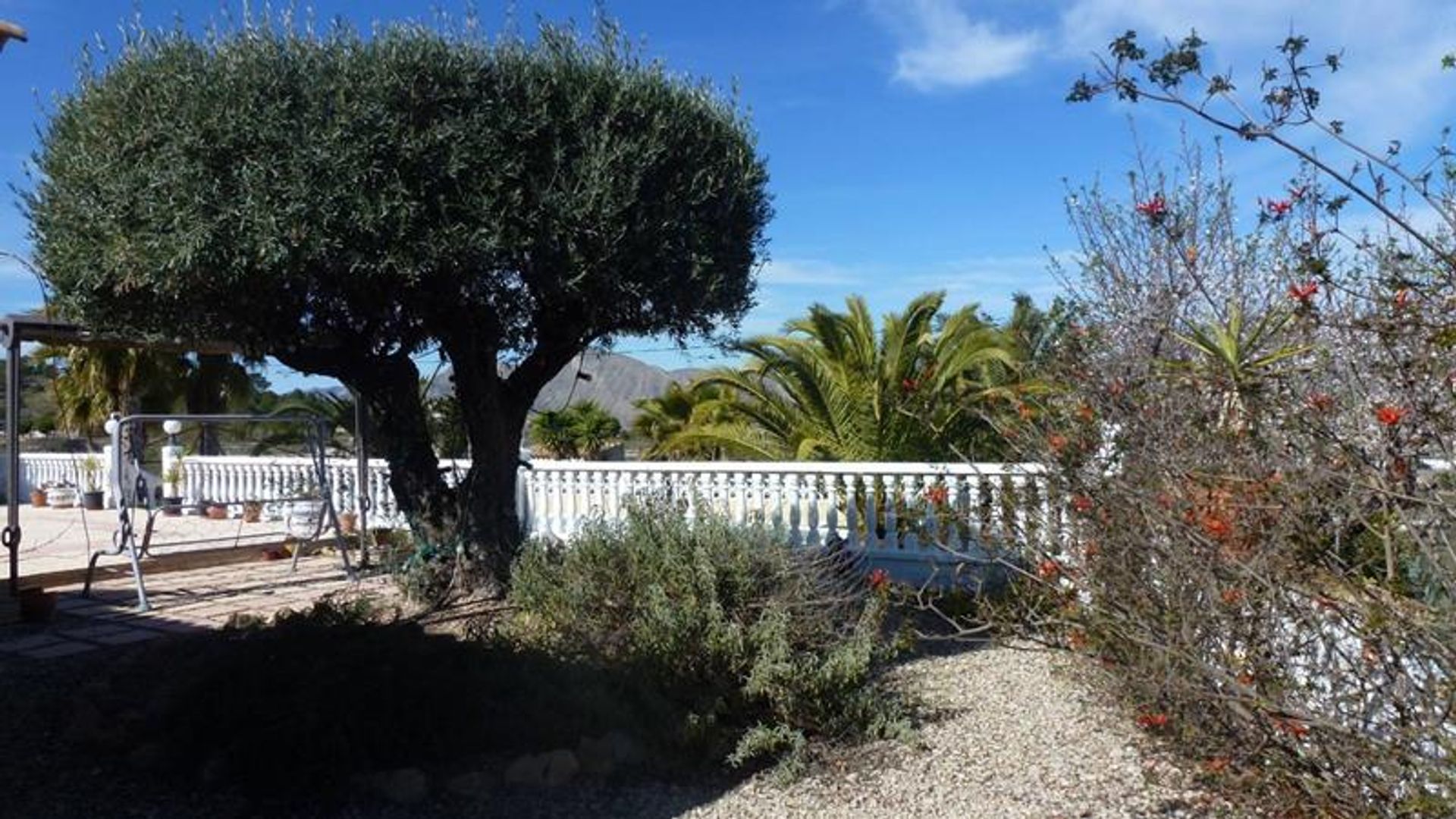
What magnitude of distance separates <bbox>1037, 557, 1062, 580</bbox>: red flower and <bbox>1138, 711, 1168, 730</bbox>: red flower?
2.16ft

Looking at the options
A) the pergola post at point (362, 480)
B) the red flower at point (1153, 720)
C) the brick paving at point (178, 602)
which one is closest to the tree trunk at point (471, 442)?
the brick paving at point (178, 602)

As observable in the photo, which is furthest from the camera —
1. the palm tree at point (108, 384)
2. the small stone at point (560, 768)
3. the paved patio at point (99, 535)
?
the palm tree at point (108, 384)

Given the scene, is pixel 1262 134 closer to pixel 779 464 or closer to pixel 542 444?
pixel 779 464

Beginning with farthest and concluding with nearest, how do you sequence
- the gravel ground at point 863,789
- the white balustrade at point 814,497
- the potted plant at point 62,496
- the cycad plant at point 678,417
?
the potted plant at point 62,496, the cycad plant at point 678,417, the white balustrade at point 814,497, the gravel ground at point 863,789

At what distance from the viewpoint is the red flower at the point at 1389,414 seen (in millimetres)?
3578

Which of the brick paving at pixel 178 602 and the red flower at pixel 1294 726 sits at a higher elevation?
the red flower at pixel 1294 726

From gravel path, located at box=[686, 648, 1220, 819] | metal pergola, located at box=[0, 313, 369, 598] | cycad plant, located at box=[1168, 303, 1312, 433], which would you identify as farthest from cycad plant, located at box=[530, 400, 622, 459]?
cycad plant, located at box=[1168, 303, 1312, 433]

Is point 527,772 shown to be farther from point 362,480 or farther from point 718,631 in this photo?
point 362,480

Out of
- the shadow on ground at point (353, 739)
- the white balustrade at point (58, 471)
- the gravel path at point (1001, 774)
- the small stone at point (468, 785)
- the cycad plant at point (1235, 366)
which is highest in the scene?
the cycad plant at point (1235, 366)

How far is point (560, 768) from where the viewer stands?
5590 millimetres

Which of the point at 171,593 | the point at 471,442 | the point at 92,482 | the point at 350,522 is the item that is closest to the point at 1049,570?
the point at 471,442

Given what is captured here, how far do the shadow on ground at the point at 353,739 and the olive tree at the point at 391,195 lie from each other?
7.00 feet

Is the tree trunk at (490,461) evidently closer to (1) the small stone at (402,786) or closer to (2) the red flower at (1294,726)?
(1) the small stone at (402,786)

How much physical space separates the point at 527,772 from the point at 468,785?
10.0 inches
